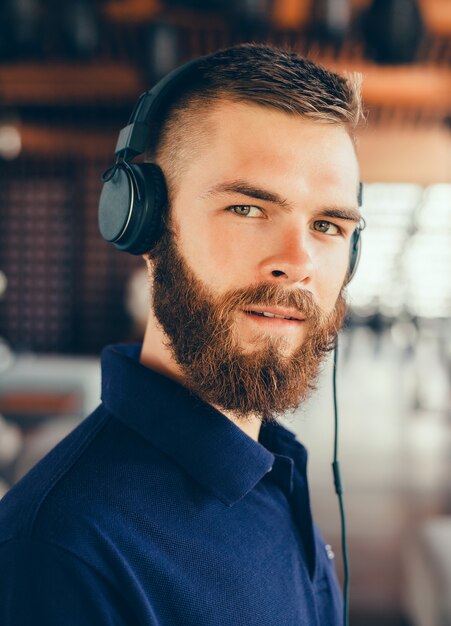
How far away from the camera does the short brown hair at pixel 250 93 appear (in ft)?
2.32

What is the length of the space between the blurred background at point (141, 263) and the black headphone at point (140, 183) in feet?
3.33

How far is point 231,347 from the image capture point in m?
0.69

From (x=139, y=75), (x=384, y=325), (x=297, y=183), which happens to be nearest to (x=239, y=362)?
(x=297, y=183)

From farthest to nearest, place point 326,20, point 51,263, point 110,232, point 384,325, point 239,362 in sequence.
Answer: point 384,325, point 51,263, point 326,20, point 110,232, point 239,362

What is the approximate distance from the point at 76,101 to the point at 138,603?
398 cm

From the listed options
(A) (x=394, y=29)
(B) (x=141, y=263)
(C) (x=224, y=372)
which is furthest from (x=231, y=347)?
(B) (x=141, y=263)

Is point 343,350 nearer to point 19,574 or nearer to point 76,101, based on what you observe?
point 76,101

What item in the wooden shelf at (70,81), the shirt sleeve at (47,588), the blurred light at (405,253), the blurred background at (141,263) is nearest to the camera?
the shirt sleeve at (47,588)

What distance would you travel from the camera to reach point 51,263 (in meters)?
5.18

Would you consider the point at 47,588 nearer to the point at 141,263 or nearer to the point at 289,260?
the point at 289,260

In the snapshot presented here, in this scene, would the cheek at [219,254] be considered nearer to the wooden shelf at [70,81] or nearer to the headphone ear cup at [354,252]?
the headphone ear cup at [354,252]

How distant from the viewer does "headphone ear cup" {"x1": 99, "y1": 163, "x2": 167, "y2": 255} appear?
2.42 ft

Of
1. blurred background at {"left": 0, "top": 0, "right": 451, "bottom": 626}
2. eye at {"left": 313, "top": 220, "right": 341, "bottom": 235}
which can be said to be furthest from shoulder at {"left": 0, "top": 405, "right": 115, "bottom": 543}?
blurred background at {"left": 0, "top": 0, "right": 451, "bottom": 626}

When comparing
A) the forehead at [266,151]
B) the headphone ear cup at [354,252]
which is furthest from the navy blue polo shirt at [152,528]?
the headphone ear cup at [354,252]
